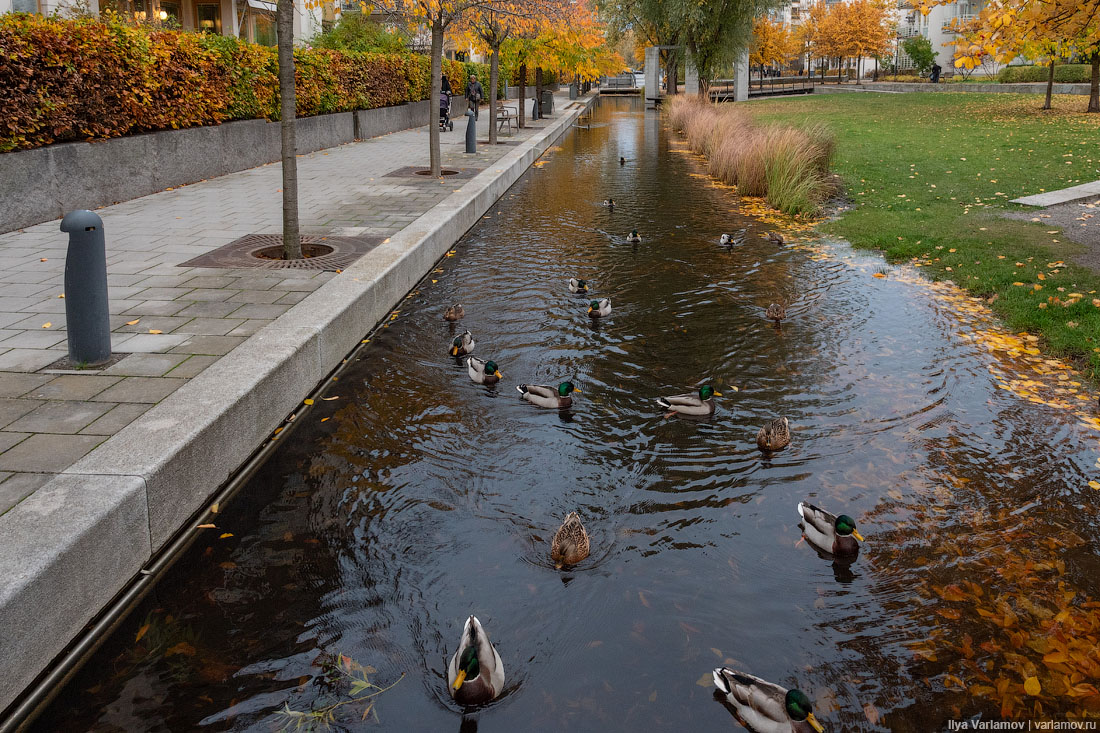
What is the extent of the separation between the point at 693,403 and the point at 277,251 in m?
5.31

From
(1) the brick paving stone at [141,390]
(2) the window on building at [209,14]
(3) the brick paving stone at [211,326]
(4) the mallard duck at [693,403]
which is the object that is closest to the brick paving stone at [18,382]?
(1) the brick paving stone at [141,390]

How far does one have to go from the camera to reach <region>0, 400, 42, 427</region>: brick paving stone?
186 inches

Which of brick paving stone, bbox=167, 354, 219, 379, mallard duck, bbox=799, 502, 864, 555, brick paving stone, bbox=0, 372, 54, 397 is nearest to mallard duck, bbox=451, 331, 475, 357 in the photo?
brick paving stone, bbox=167, 354, 219, 379

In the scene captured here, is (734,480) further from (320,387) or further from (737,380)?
(320,387)

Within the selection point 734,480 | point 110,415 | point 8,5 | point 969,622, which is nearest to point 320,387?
point 110,415

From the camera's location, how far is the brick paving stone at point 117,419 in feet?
15.0

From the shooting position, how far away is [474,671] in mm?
3418

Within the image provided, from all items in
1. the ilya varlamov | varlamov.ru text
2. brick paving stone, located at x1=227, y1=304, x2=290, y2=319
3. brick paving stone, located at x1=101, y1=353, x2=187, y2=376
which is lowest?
the ilya varlamov | varlamov.ru text

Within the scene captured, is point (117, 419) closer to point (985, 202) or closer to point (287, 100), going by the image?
point (287, 100)

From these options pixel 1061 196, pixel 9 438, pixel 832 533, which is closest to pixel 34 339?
pixel 9 438

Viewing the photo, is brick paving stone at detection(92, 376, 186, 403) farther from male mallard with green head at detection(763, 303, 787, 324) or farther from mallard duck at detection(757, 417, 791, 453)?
male mallard with green head at detection(763, 303, 787, 324)

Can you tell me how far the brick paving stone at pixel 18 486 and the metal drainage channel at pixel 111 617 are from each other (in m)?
0.61

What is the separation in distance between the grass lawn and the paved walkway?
6.60 metres

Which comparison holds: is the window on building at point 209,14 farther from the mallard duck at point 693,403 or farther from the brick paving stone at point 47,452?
the brick paving stone at point 47,452
